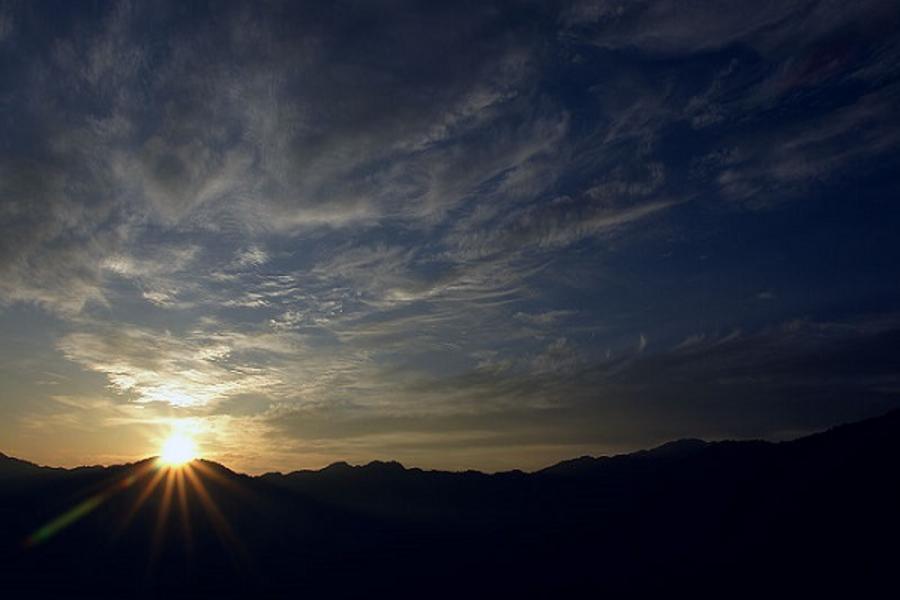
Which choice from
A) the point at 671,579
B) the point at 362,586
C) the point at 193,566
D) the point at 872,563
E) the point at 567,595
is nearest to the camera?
the point at 872,563

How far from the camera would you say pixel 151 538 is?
382ft

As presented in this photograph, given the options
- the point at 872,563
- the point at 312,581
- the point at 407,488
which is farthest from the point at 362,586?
the point at 407,488

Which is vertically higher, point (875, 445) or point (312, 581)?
point (875, 445)

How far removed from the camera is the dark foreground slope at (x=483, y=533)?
6325 centimetres

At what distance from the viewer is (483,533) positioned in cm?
13325

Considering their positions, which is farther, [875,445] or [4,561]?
[4,561]

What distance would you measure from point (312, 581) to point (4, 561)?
179 ft

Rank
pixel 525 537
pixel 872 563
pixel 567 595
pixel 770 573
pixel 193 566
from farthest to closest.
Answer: pixel 525 537 → pixel 193 566 → pixel 567 595 → pixel 770 573 → pixel 872 563

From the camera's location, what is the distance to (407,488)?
191750mm

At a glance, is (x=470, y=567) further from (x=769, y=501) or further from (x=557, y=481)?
(x=557, y=481)

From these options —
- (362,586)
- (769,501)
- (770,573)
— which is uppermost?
(769,501)

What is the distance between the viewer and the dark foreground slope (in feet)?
208

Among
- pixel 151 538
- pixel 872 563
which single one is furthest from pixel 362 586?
pixel 872 563

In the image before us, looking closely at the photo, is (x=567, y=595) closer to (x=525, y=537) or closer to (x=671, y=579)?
(x=671, y=579)
